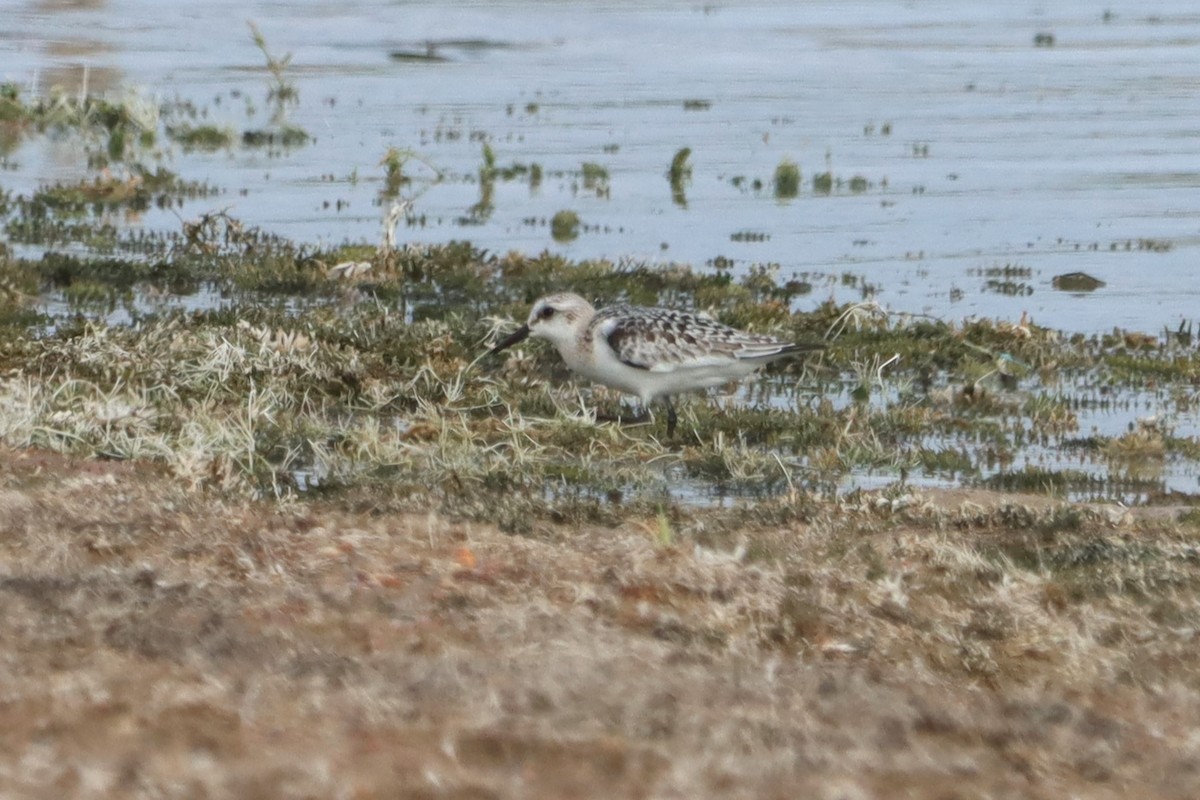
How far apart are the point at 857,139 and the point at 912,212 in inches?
182

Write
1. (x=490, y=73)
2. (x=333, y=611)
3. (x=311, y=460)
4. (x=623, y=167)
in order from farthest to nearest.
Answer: (x=490, y=73)
(x=623, y=167)
(x=311, y=460)
(x=333, y=611)

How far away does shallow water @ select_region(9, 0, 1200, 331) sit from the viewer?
18.7 m

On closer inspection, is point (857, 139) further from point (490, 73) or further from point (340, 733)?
point (340, 733)

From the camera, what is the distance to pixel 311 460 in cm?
1133

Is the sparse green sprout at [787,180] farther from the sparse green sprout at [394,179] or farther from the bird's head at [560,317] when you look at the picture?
the bird's head at [560,317]

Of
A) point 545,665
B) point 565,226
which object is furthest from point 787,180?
point 545,665

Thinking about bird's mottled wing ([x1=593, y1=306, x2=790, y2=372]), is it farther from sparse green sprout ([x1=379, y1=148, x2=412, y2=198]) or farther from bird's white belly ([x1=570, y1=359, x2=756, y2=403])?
sparse green sprout ([x1=379, y1=148, x2=412, y2=198])

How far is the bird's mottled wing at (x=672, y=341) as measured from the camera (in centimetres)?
1221

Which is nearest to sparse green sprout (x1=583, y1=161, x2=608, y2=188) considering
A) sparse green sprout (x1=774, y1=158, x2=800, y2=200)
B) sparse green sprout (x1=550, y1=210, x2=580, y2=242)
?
Answer: sparse green sprout (x1=774, y1=158, x2=800, y2=200)

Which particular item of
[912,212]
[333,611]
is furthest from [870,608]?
[912,212]

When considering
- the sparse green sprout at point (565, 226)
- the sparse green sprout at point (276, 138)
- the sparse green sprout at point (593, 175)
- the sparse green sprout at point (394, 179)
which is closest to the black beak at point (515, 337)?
the sparse green sprout at point (565, 226)

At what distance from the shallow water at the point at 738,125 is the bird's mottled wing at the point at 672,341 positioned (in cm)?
404

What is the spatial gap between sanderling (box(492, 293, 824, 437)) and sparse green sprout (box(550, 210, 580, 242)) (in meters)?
6.23

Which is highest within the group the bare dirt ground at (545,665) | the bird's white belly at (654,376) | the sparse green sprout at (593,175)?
the sparse green sprout at (593,175)
